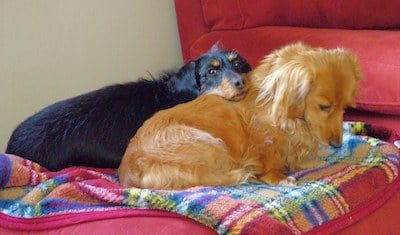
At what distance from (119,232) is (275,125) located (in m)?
0.67

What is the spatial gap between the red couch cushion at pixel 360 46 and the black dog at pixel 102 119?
25 cm

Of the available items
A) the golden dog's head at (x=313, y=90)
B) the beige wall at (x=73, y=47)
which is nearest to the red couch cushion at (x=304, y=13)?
the beige wall at (x=73, y=47)

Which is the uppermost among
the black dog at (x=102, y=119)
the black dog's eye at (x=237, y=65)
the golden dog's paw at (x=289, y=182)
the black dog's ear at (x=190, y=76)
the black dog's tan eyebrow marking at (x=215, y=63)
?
the black dog's tan eyebrow marking at (x=215, y=63)

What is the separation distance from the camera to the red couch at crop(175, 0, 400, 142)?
85.9 inches

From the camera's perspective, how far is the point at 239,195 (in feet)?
4.75

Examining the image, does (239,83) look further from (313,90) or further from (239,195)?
(239,195)

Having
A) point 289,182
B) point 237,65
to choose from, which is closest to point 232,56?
point 237,65

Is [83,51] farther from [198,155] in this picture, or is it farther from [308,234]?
[308,234]

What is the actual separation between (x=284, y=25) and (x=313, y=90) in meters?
1.02

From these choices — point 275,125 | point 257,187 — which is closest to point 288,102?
point 275,125

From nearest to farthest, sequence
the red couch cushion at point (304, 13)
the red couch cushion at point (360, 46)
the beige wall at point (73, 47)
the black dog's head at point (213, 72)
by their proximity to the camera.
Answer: the red couch cushion at point (360, 46) < the black dog's head at point (213, 72) < the beige wall at point (73, 47) < the red couch cushion at point (304, 13)

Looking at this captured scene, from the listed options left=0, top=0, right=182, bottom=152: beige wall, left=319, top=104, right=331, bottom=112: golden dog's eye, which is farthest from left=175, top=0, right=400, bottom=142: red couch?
left=319, top=104, right=331, bottom=112: golden dog's eye

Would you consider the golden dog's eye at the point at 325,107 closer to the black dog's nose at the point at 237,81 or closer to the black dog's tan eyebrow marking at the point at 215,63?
the black dog's nose at the point at 237,81

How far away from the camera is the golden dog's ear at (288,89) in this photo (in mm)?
1622
